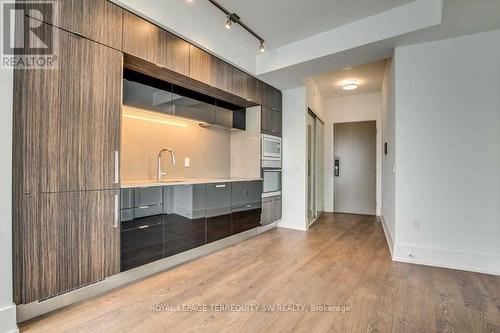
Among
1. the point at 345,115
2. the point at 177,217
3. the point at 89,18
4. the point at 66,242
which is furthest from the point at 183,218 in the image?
the point at 345,115

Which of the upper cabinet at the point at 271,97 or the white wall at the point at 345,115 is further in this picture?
the white wall at the point at 345,115

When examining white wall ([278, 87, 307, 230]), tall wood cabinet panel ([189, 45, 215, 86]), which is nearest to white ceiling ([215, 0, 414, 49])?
tall wood cabinet panel ([189, 45, 215, 86])

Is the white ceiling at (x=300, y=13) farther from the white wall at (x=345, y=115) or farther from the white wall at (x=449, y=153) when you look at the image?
the white wall at (x=345, y=115)

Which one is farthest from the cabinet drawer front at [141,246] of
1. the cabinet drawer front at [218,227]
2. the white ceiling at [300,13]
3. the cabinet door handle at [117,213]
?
the white ceiling at [300,13]

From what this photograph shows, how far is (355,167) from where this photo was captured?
6059 mm

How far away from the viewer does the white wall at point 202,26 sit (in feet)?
7.56

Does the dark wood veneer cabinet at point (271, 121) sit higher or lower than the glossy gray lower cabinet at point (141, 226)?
higher

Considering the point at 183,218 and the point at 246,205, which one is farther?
the point at 246,205

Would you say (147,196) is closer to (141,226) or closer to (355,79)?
(141,226)

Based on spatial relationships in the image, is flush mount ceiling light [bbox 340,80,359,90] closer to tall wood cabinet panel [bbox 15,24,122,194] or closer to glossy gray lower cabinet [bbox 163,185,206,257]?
glossy gray lower cabinet [bbox 163,185,206,257]

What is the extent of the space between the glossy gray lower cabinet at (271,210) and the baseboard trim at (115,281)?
76 cm

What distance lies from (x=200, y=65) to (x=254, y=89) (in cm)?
116

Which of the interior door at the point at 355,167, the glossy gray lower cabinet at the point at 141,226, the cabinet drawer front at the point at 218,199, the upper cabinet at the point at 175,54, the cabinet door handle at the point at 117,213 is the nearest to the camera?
the cabinet door handle at the point at 117,213

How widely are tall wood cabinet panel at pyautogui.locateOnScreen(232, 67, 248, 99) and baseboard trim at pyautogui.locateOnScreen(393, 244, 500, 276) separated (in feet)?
9.30
